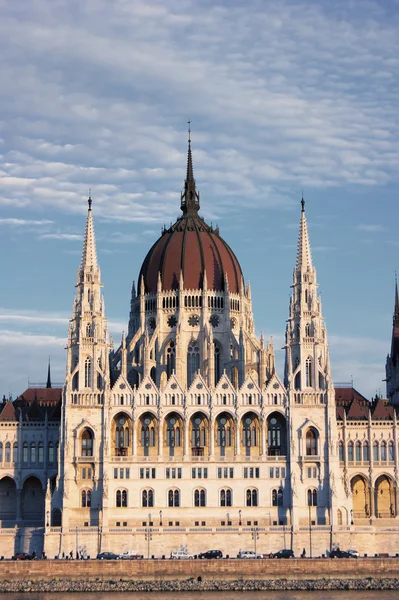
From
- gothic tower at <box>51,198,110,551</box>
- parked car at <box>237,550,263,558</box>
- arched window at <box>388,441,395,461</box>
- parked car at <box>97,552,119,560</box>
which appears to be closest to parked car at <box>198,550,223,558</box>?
parked car at <box>237,550,263,558</box>

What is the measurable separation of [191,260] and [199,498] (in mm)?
34000

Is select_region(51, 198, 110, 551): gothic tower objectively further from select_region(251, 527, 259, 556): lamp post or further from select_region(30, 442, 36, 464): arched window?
select_region(251, 527, 259, 556): lamp post

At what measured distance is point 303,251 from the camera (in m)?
158

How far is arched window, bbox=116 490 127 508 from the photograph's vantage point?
145 meters

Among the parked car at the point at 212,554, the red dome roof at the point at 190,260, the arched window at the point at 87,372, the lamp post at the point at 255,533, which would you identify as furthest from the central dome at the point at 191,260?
the parked car at the point at 212,554

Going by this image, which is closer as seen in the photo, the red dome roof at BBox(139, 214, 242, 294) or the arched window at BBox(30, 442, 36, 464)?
the arched window at BBox(30, 442, 36, 464)

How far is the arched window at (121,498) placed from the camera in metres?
145

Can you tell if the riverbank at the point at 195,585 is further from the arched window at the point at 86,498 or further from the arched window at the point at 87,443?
the arched window at the point at 87,443

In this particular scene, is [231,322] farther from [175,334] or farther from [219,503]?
[219,503]

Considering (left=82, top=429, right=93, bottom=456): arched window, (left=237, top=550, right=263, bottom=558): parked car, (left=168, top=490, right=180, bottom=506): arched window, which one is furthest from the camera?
(left=82, top=429, right=93, bottom=456): arched window

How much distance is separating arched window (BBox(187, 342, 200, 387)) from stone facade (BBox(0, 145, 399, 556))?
1.86 ft

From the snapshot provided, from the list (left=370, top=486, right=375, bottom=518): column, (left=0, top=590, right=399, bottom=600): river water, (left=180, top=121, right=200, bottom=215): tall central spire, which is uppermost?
(left=180, top=121, right=200, bottom=215): tall central spire

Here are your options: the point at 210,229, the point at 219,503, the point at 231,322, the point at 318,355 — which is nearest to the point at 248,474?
the point at 219,503

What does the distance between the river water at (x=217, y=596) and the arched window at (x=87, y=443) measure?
91.1 ft
